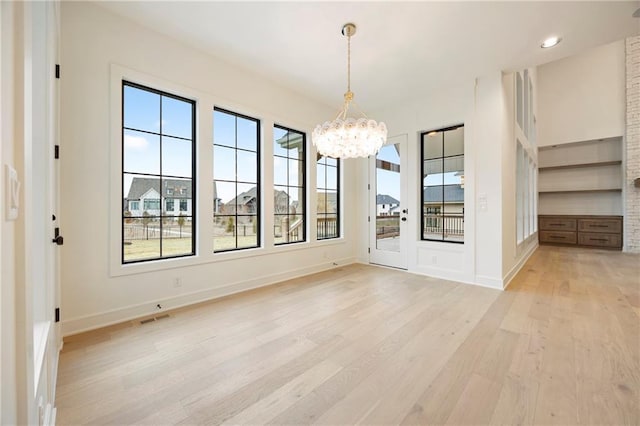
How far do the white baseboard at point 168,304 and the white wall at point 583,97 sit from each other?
827 cm

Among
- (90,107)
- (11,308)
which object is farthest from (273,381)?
(90,107)

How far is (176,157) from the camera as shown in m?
3.22

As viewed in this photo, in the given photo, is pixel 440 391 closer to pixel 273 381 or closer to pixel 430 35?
pixel 273 381

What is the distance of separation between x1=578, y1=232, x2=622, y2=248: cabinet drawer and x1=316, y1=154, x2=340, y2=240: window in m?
7.07

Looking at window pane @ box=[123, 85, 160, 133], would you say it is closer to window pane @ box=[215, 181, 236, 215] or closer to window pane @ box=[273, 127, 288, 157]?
window pane @ box=[215, 181, 236, 215]

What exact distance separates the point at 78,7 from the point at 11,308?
3205mm

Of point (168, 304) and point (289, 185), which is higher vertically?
point (289, 185)

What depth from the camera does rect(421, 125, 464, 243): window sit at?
4348 millimetres

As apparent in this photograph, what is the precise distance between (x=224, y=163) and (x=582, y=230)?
9.29 metres

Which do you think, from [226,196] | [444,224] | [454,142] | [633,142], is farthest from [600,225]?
[226,196]

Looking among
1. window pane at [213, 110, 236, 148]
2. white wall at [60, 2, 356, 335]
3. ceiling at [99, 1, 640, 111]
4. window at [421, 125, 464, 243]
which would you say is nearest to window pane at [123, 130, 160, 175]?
white wall at [60, 2, 356, 335]

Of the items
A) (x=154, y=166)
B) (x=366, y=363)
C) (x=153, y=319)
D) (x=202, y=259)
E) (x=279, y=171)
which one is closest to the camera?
(x=366, y=363)

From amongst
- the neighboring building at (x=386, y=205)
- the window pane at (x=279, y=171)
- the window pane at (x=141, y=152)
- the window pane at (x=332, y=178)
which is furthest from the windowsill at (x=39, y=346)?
the neighboring building at (x=386, y=205)

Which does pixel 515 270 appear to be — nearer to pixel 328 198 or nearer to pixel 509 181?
pixel 509 181
